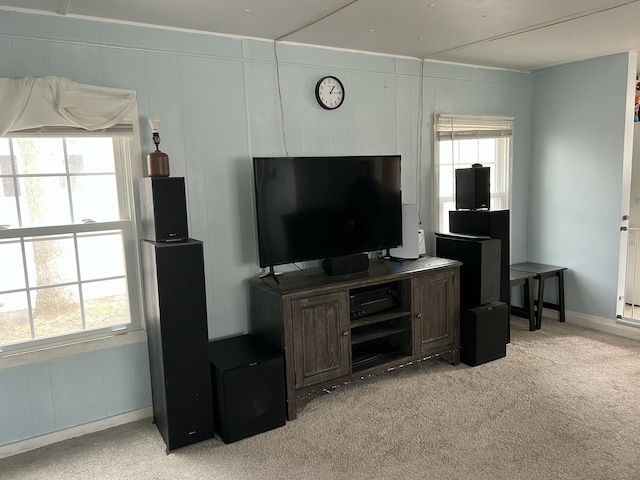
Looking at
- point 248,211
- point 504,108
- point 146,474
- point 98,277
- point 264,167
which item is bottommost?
point 146,474

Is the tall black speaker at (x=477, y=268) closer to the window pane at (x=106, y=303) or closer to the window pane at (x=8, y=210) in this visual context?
the window pane at (x=106, y=303)

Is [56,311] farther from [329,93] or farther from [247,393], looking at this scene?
[329,93]

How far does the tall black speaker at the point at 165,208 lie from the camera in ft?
8.94

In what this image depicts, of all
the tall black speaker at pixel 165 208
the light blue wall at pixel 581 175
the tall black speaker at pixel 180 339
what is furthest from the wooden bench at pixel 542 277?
the tall black speaker at pixel 165 208

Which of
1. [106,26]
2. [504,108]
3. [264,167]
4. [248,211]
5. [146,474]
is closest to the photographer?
[146,474]

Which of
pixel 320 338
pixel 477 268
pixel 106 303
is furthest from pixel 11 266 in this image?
pixel 477 268

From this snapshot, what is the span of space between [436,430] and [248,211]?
73.7 inches

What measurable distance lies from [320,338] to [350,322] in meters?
0.27

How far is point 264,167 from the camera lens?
3.25m

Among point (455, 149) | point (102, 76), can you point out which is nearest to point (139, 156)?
point (102, 76)

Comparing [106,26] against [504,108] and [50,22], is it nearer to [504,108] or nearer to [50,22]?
[50,22]

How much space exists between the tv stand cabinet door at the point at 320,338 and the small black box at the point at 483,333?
1097mm

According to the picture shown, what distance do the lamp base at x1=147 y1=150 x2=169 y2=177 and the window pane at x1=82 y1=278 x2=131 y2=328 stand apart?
77 centimetres

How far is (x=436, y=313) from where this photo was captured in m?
3.77
